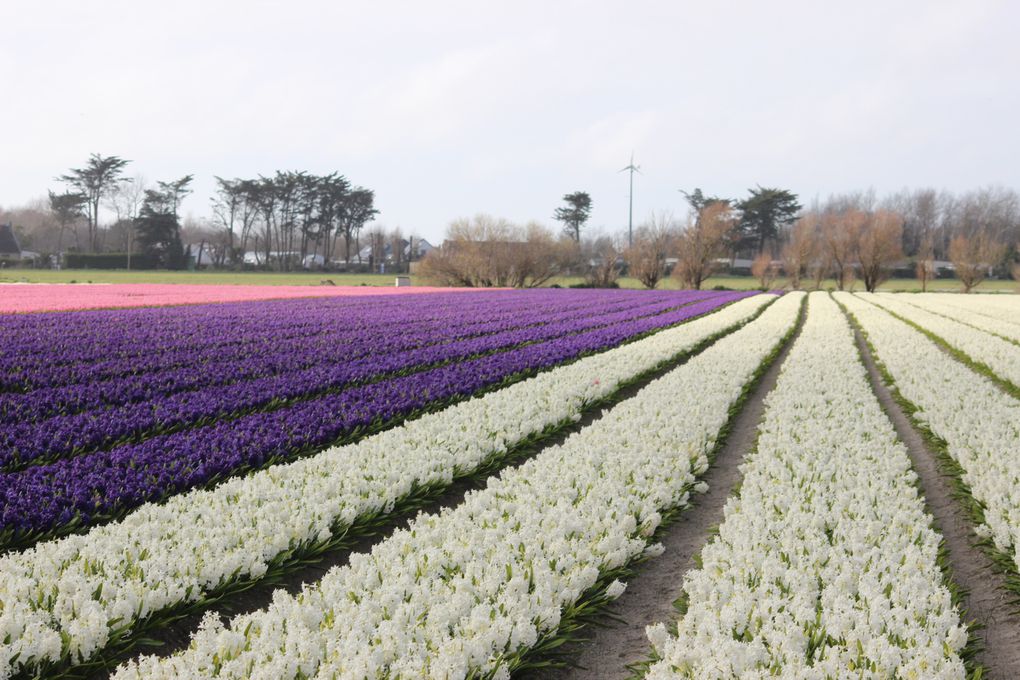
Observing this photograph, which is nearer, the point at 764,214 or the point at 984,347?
the point at 984,347

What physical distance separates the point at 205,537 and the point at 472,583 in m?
1.86

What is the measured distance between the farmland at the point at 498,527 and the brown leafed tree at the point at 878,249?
215ft

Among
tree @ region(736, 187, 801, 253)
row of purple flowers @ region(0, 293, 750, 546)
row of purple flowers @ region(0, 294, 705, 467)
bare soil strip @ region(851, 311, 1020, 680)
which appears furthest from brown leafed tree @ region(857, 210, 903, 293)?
row of purple flowers @ region(0, 293, 750, 546)

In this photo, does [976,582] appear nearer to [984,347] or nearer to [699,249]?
[984,347]

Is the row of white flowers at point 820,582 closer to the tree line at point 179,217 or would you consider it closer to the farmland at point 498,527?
the farmland at point 498,527

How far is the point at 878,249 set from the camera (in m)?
69.6

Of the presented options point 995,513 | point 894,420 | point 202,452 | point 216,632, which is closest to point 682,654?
point 216,632

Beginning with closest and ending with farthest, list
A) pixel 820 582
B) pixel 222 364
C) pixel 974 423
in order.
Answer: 1. pixel 820 582
2. pixel 974 423
3. pixel 222 364

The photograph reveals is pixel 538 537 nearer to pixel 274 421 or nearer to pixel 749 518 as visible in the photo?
pixel 749 518

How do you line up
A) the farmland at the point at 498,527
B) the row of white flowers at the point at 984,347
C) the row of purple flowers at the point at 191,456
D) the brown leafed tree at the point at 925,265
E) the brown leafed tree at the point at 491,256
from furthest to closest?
1. the brown leafed tree at the point at 925,265
2. the brown leafed tree at the point at 491,256
3. the row of white flowers at the point at 984,347
4. the row of purple flowers at the point at 191,456
5. the farmland at the point at 498,527

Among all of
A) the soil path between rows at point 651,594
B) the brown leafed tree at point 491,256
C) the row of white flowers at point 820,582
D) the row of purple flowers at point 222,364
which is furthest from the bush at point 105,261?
the row of white flowers at point 820,582

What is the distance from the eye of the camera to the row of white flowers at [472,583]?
331cm

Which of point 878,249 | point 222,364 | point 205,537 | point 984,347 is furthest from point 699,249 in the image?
point 205,537

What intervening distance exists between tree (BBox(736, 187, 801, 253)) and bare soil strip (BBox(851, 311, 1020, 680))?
10020 cm
